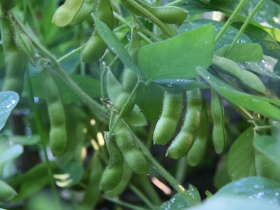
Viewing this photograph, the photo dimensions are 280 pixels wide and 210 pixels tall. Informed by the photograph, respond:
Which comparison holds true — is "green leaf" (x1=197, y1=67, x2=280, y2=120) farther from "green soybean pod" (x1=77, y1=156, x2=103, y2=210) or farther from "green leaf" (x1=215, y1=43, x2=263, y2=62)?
"green soybean pod" (x1=77, y1=156, x2=103, y2=210)

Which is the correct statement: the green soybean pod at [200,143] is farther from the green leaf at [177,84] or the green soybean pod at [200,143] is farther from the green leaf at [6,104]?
the green leaf at [6,104]

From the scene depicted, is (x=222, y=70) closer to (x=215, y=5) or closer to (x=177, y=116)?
(x=177, y=116)

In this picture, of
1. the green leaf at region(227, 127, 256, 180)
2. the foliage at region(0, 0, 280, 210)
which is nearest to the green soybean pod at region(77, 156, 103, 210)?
the foliage at region(0, 0, 280, 210)

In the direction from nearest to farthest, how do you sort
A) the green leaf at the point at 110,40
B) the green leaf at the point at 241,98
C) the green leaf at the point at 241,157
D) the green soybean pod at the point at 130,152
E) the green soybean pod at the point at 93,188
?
the green leaf at the point at 241,98
the green leaf at the point at 110,40
the green soybean pod at the point at 130,152
the green leaf at the point at 241,157
the green soybean pod at the point at 93,188

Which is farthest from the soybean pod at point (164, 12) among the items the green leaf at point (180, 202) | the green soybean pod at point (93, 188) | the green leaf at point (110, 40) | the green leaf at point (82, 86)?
the green soybean pod at point (93, 188)

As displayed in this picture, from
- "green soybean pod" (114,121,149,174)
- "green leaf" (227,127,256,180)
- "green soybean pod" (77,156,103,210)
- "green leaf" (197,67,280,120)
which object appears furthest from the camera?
"green soybean pod" (77,156,103,210)

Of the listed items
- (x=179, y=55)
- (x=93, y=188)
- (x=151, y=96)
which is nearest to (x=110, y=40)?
(x=179, y=55)
